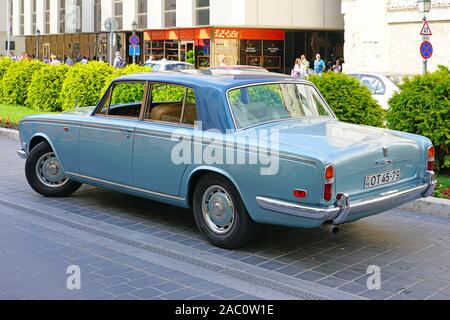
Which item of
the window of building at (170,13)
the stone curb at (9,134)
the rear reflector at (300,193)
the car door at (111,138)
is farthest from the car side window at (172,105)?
the window of building at (170,13)

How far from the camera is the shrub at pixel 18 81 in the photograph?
67.2 ft

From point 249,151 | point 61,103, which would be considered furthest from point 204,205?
point 61,103

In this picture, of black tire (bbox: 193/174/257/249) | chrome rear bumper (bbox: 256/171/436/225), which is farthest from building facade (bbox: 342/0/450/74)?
black tire (bbox: 193/174/257/249)

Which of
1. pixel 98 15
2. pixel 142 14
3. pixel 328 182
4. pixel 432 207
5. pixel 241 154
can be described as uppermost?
pixel 98 15

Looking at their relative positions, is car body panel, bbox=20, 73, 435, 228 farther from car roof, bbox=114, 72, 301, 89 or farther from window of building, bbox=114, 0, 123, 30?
window of building, bbox=114, 0, 123, 30

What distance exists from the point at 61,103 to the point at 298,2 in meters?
22.7

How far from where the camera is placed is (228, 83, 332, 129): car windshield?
6613 millimetres

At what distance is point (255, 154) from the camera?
19.8ft

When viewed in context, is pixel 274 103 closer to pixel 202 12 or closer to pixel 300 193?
pixel 300 193

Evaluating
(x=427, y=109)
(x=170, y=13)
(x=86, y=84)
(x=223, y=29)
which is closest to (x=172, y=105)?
(x=427, y=109)

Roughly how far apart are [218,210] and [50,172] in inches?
119

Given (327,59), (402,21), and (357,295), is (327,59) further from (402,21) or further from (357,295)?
(357,295)

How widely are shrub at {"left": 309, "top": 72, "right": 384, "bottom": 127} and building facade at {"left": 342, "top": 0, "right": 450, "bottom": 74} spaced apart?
614 inches

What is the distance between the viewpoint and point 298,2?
37844 millimetres
